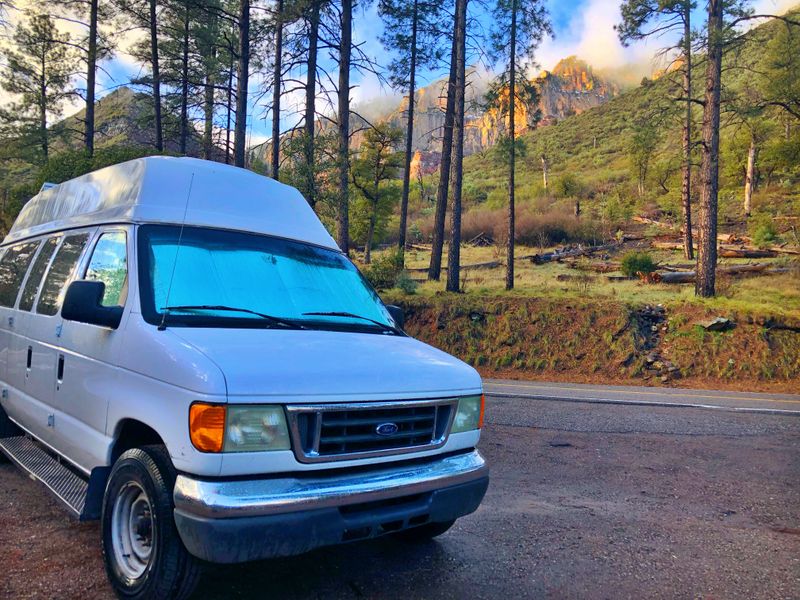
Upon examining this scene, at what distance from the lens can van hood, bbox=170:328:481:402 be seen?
2.87 meters

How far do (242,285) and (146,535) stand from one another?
1.55 meters

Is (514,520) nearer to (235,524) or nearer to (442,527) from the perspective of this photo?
(442,527)

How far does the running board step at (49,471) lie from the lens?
362 centimetres

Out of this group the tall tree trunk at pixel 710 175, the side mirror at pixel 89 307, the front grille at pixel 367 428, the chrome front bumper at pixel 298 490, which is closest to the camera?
the chrome front bumper at pixel 298 490

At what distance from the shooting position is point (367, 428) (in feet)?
10.4

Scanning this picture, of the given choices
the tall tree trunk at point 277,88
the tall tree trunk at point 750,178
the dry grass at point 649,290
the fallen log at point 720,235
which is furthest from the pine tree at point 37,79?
the tall tree trunk at point 750,178

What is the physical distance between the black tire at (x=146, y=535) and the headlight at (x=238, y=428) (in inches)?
13.5

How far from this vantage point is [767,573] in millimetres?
3912

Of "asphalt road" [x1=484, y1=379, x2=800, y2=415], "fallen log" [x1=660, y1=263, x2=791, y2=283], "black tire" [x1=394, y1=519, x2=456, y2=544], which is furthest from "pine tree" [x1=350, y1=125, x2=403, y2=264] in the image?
"black tire" [x1=394, y1=519, x2=456, y2=544]

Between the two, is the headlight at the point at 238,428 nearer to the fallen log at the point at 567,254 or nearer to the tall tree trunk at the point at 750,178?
the fallen log at the point at 567,254

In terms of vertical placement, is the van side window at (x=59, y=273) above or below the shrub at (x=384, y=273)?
below

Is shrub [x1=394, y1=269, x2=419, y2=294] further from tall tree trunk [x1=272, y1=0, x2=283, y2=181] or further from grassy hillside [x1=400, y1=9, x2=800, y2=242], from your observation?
grassy hillside [x1=400, y1=9, x2=800, y2=242]

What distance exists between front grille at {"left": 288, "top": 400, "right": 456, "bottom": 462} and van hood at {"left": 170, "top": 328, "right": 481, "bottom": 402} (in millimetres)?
63

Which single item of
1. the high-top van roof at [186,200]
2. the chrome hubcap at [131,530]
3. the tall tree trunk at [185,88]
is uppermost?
the tall tree trunk at [185,88]
